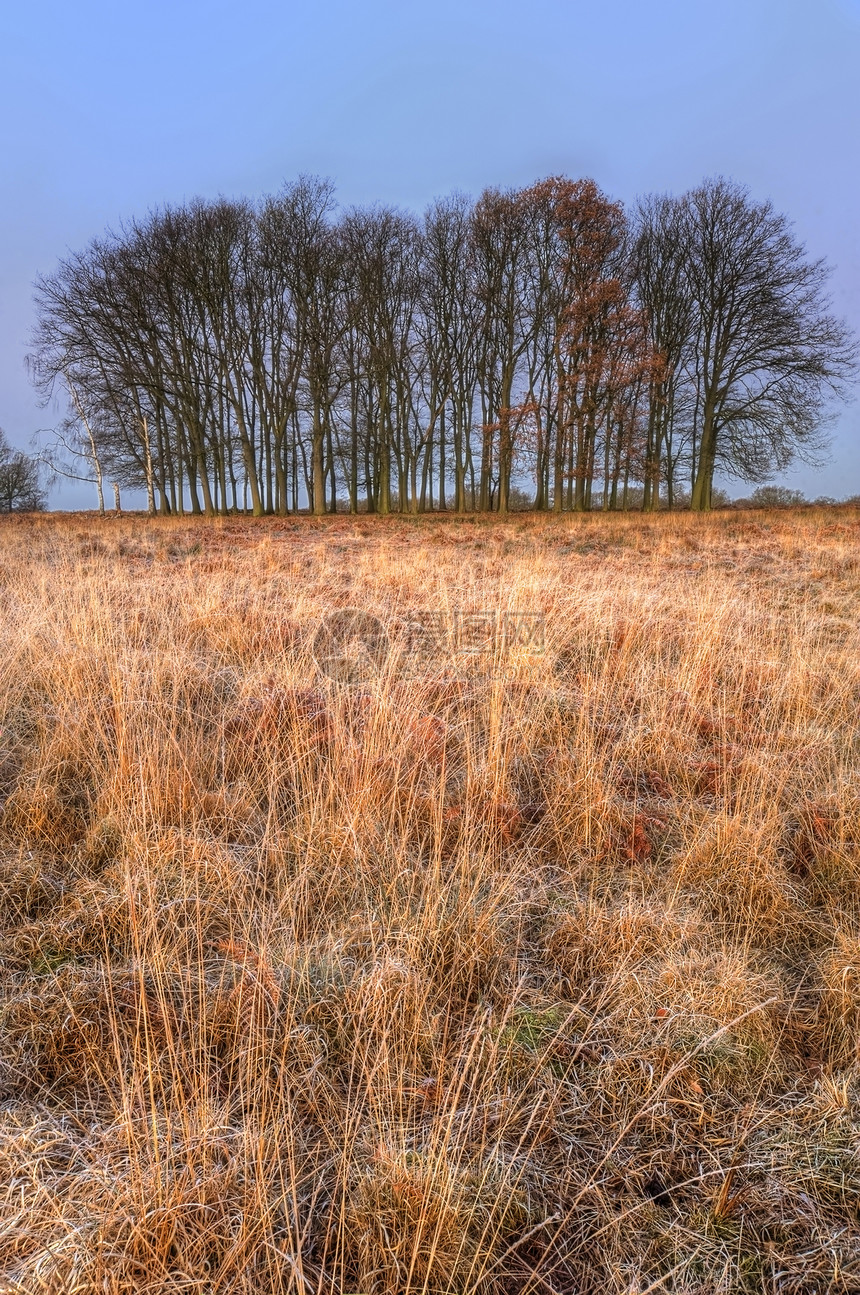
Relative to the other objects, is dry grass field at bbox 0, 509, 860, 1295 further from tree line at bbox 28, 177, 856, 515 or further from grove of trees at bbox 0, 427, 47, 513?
grove of trees at bbox 0, 427, 47, 513

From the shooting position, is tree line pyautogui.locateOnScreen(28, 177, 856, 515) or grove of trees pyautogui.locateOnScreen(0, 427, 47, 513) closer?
tree line pyautogui.locateOnScreen(28, 177, 856, 515)

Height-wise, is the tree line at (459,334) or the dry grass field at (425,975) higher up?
the tree line at (459,334)

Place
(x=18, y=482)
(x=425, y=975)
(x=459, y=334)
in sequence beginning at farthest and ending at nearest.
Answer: (x=18, y=482) < (x=459, y=334) < (x=425, y=975)

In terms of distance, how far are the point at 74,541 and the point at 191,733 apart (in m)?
11.1

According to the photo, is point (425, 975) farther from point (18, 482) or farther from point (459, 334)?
point (18, 482)

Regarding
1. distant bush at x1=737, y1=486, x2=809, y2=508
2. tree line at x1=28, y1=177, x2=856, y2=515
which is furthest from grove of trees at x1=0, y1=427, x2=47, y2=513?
distant bush at x1=737, y1=486, x2=809, y2=508

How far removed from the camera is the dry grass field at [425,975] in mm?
1316

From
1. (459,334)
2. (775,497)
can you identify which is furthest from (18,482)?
(775,497)

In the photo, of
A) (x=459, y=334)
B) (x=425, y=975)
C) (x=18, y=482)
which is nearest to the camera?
(x=425, y=975)

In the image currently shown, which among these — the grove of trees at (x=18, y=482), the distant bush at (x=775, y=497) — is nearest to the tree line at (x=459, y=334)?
the distant bush at (x=775, y=497)

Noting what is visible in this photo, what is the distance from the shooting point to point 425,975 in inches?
76.6

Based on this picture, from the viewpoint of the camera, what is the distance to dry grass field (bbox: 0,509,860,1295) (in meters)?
1.32

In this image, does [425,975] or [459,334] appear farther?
[459,334]

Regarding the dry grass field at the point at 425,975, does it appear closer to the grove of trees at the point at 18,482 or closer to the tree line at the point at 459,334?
the tree line at the point at 459,334
